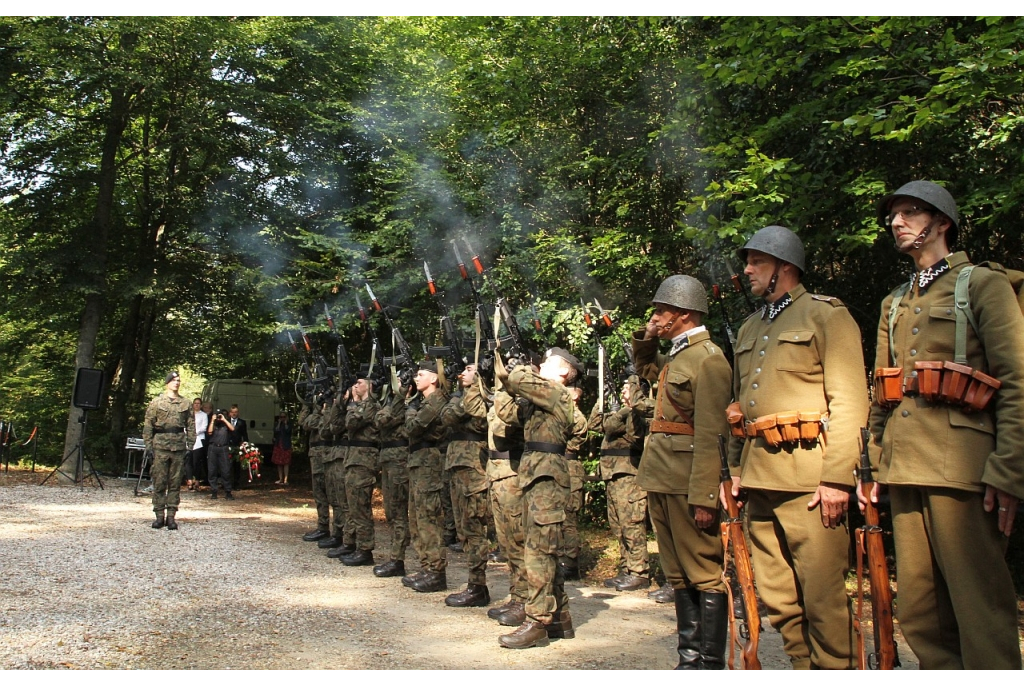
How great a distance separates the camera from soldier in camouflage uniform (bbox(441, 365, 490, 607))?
7.52m

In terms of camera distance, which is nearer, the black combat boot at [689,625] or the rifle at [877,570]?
the rifle at [877,570]

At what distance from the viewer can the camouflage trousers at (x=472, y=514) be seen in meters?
7.52

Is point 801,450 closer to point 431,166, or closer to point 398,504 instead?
point 398,504

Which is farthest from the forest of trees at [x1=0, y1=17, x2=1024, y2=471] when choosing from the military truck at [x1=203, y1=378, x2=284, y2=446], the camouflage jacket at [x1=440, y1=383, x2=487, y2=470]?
the camouflage jacket at [x1=440, y1=383, x2=487, y2=470]

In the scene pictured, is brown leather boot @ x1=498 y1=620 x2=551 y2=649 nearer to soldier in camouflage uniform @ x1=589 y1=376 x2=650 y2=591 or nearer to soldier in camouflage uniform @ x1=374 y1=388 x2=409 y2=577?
soldier in camouflage uniform @ x1=589 y1=376 x2=650 y2=591

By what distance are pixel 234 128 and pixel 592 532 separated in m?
12.4

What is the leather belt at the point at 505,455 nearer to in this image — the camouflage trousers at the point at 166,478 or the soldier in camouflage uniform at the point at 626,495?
the soldier in camouflage uniform at the point at 626,495

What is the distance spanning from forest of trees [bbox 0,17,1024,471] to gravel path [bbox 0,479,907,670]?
410 cm

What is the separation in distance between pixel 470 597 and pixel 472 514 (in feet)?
2.25

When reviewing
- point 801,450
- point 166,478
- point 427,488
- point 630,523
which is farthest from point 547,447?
point 166,478

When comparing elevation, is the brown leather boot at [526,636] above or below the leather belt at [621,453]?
below

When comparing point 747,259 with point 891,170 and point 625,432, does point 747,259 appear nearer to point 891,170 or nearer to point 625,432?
point 625,432

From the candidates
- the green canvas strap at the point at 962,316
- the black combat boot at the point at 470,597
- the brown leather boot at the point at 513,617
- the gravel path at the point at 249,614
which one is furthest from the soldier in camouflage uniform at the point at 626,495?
the green canvas strap at the point at 962,316

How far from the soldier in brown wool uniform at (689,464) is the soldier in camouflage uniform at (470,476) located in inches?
111
